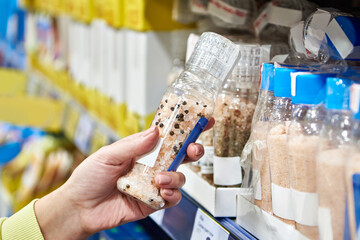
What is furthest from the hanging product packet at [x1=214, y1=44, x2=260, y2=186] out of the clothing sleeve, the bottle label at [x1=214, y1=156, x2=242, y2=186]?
the clothing sleeve

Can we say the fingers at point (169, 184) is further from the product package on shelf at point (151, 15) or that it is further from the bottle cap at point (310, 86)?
the product package on shelf at point (151, 15)

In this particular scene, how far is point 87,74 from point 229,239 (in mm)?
1357

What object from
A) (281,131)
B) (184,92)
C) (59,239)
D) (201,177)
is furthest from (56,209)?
(281,131)

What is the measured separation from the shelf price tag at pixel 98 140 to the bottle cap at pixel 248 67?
0.92 metres

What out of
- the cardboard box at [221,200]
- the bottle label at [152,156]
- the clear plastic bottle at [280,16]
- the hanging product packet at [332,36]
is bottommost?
the cardboard box at [221,200]

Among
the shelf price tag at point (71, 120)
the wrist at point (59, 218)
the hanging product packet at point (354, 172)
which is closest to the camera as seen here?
the hanging product packet at point (354, 172)

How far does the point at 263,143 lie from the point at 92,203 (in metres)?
0.45

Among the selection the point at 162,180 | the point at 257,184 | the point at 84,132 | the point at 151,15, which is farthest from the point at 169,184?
the point at 84,132

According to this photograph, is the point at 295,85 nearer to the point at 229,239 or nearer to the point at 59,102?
the point at 229,239

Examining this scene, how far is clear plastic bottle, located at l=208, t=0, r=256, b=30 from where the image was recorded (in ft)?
3.65

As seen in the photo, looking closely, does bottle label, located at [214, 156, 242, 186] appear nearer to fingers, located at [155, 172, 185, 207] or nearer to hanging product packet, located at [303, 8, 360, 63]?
fingers, located at [155, 172, 185, 207]

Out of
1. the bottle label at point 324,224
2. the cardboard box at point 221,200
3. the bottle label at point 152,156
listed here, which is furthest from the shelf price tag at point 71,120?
the bottle label at point 324,224

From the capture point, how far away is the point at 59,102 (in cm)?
257

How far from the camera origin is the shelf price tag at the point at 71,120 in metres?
2.27
